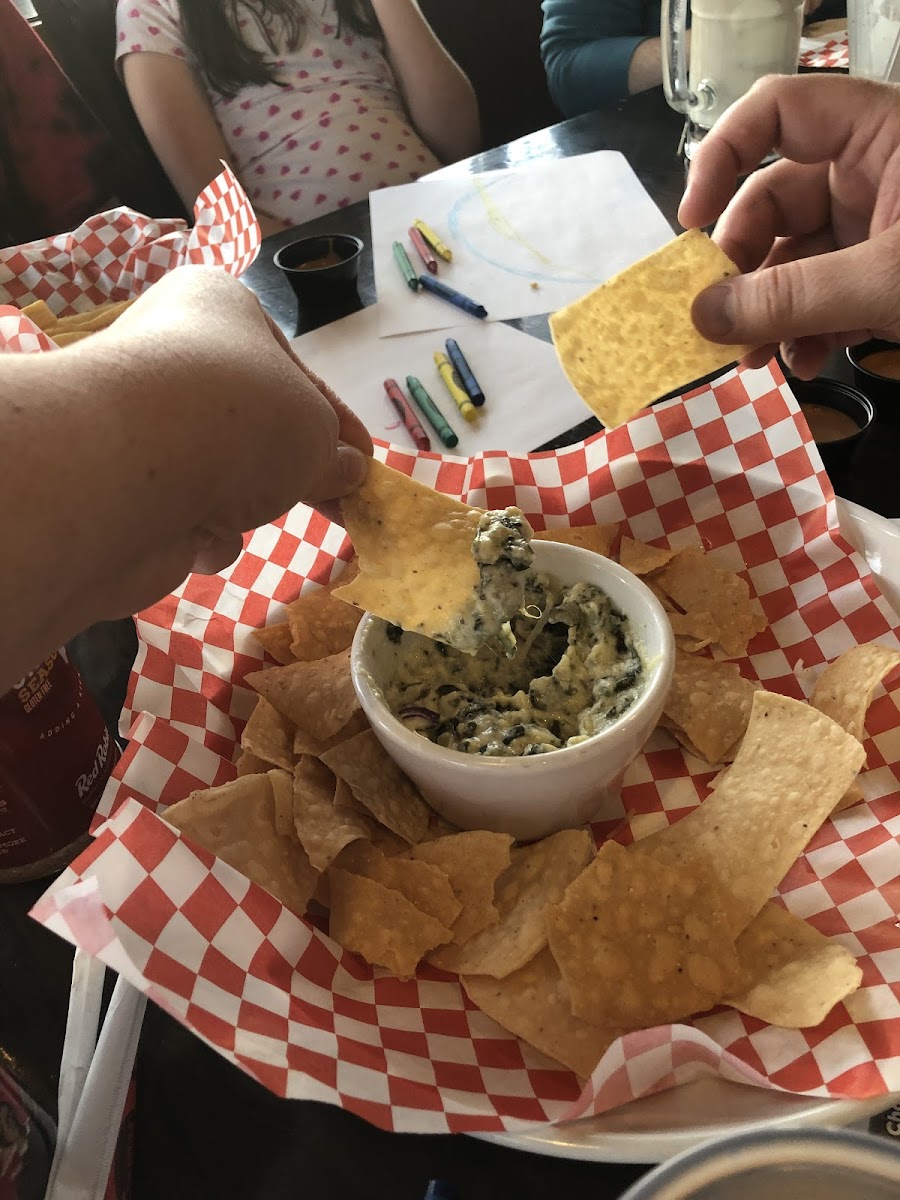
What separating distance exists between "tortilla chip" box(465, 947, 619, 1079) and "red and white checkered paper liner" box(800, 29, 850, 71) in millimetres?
2924

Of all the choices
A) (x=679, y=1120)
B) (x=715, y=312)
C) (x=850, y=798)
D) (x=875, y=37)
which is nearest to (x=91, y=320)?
(x=715, y=312)

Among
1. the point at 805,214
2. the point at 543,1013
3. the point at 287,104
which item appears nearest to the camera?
the point at 543,1013

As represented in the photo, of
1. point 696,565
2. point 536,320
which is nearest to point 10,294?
Result: point 536,320

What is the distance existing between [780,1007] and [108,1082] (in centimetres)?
67

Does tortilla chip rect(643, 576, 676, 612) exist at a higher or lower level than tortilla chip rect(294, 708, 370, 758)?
lower

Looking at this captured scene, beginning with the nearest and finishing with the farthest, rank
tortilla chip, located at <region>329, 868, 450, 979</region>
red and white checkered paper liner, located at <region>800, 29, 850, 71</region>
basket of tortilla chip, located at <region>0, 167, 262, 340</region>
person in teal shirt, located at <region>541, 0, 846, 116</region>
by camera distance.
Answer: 1. tortilla chip, located at <region>329, 868, 450, 979</region>
2. basket of tortilla chip, located at <region>0, 167, 262, 340</region>
3. red and white checkered paper liner, located at <region>800, 29, 850, 71</region>
4. person in teal shirt, located at <region>541, 0, 846, 116</region>

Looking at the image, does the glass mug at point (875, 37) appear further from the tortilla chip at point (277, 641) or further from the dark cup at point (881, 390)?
the tortilla chip at point (277, 641)

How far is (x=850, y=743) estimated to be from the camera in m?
1.14

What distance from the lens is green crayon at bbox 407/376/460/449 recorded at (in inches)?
71.2

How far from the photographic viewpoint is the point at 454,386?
195cm

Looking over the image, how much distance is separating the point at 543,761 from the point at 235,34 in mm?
2953

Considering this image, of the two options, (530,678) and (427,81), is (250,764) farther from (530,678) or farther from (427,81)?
(427,81)

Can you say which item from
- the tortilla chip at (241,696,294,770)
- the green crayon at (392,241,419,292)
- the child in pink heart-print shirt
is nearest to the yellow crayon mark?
the green crayon at (392,241,419,292)

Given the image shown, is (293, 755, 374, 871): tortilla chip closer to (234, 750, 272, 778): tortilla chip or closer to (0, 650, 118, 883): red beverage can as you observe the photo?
(234, 750, 272, 778): tortilla chip
